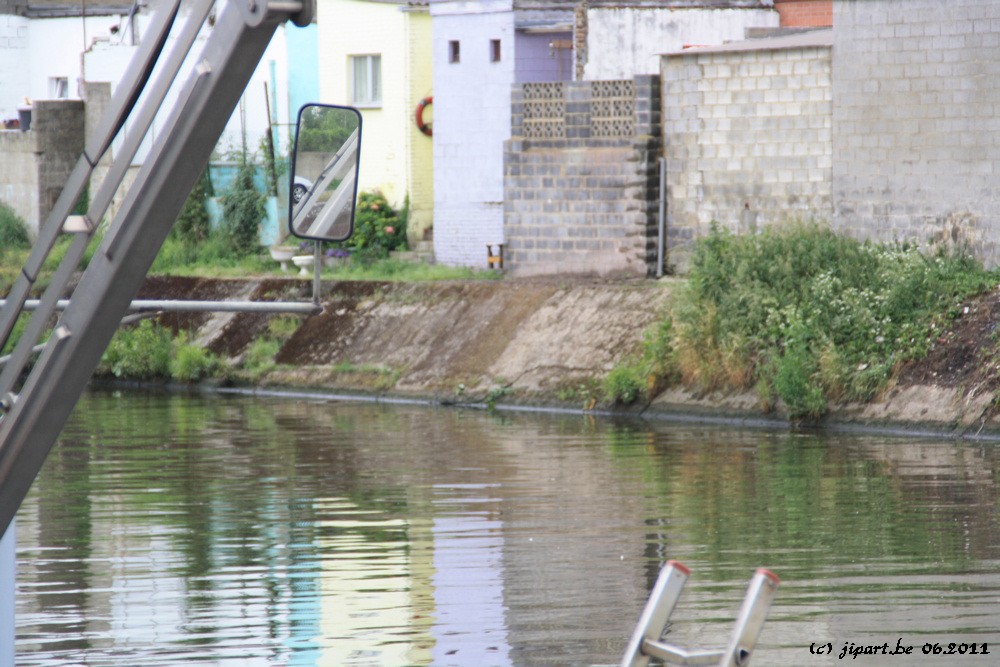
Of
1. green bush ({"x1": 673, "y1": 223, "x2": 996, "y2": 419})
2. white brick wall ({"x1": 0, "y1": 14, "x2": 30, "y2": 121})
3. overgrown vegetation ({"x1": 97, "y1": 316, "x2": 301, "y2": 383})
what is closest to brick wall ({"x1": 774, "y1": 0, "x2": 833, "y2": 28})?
green bush ({"x1": 673, "y1": 223, "x2": 996, "y2": 419})

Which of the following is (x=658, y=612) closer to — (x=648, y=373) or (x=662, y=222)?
(x=648, y=373)

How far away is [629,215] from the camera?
92.1ft

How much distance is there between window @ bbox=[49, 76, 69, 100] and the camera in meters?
41.0

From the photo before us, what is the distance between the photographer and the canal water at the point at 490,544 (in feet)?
32.5

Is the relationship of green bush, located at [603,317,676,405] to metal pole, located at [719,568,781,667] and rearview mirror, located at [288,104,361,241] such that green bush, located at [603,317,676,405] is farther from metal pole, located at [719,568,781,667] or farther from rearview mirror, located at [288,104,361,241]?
metal pole, located at [719,568,781,667]

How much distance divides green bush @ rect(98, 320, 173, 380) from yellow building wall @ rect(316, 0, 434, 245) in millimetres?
5487

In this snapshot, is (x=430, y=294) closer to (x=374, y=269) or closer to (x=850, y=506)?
(x=374, y=269)

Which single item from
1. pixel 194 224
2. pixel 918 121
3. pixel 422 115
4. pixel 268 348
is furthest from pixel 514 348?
pixel 194 224

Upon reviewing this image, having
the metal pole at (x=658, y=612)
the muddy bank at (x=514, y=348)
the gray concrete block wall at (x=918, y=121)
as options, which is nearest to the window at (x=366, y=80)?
the muddy bank at (x=514, y=348)

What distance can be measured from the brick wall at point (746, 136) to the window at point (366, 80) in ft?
28.7

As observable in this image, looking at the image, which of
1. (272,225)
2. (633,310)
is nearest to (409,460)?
(633,310)

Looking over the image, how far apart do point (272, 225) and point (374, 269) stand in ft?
10.8

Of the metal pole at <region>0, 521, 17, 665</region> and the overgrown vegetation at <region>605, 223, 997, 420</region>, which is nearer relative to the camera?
the metal pole at <region>0, 521, 17, 665</region>

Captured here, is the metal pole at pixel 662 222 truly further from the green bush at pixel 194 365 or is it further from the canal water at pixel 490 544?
the green bush at pixel 194 365
